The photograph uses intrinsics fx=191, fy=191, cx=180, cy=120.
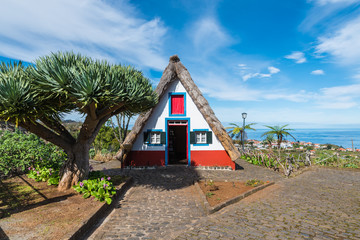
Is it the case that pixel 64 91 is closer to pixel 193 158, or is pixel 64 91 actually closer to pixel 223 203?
pixel 223 203

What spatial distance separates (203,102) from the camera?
1077 centimetres

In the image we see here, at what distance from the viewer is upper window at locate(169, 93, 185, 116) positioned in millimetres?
11305

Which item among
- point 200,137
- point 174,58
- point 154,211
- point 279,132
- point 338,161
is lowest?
point 154,211

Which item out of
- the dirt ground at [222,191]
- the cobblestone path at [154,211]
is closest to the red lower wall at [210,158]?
the cobblestone path at [154,211]

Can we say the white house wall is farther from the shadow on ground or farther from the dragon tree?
the shadow on ground

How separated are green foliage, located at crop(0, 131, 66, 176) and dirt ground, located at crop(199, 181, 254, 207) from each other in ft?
20.1

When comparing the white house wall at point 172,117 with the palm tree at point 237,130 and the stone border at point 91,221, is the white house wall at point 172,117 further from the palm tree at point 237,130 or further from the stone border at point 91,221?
the palm tree at point 237,130

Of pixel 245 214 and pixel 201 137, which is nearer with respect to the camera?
pixel 245 214

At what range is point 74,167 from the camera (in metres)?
6.56

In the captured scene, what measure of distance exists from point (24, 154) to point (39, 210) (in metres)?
3.67

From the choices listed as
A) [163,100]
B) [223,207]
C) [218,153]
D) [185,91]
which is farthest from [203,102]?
[223,207]

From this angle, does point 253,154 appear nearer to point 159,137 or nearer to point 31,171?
point 159,137

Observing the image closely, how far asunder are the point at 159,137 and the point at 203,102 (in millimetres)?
3263

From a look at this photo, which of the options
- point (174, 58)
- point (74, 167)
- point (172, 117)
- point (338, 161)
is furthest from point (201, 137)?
point (338, 161)
